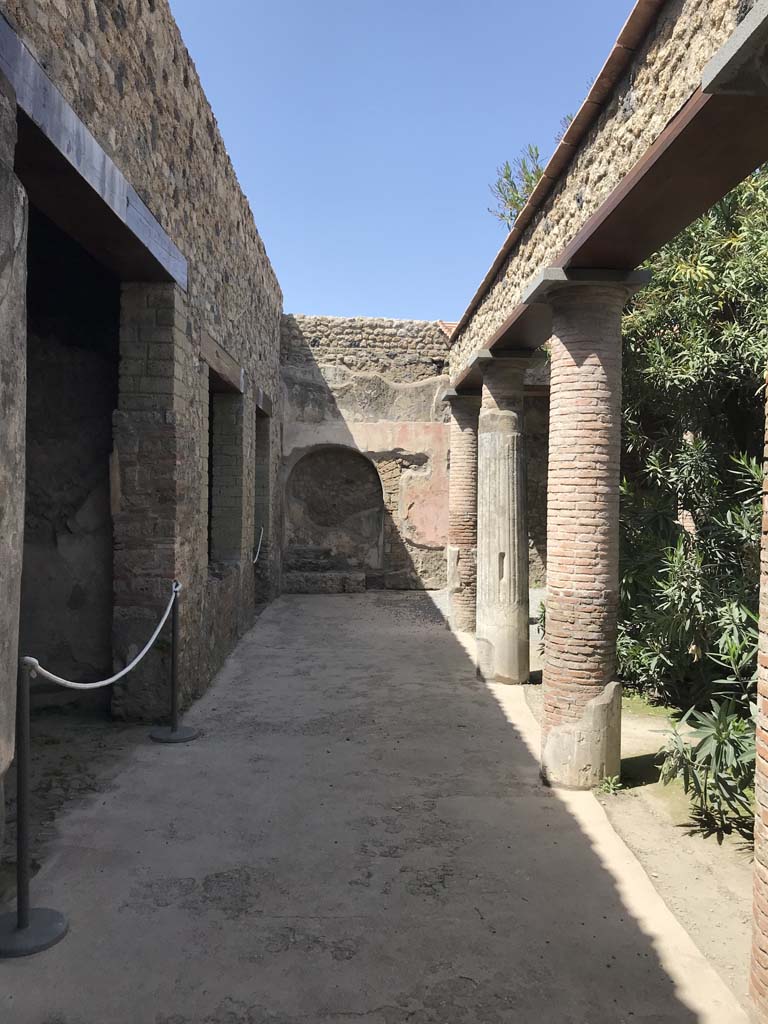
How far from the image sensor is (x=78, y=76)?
361cm

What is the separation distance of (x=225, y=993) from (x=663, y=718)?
14.8 ft

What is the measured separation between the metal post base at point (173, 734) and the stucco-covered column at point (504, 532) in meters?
3.00

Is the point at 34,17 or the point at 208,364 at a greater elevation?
the point at 34,17

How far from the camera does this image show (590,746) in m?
4.62

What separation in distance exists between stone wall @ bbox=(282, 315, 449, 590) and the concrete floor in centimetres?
722

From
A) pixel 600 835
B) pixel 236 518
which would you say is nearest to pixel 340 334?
pixel 236 518

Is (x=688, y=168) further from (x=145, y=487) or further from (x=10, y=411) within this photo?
(x=145, y=487)

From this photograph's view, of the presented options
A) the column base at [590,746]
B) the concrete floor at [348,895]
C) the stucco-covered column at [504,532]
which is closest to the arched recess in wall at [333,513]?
the stucco-covered column at [504,532]

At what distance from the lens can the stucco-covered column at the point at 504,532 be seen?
7172 millimetres

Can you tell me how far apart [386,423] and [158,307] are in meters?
7.63

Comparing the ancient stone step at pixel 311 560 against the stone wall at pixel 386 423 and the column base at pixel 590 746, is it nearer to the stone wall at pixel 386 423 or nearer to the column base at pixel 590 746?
the stone wall at pixel 386 423

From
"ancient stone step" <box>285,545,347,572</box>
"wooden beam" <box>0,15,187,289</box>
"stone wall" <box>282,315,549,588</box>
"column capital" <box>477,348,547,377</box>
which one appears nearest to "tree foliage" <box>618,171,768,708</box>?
"column capital" <box>477,348,547,377</box>

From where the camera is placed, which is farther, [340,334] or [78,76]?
[340,334]

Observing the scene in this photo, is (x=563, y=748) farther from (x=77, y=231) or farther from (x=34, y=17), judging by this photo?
(x=34, y=17)
